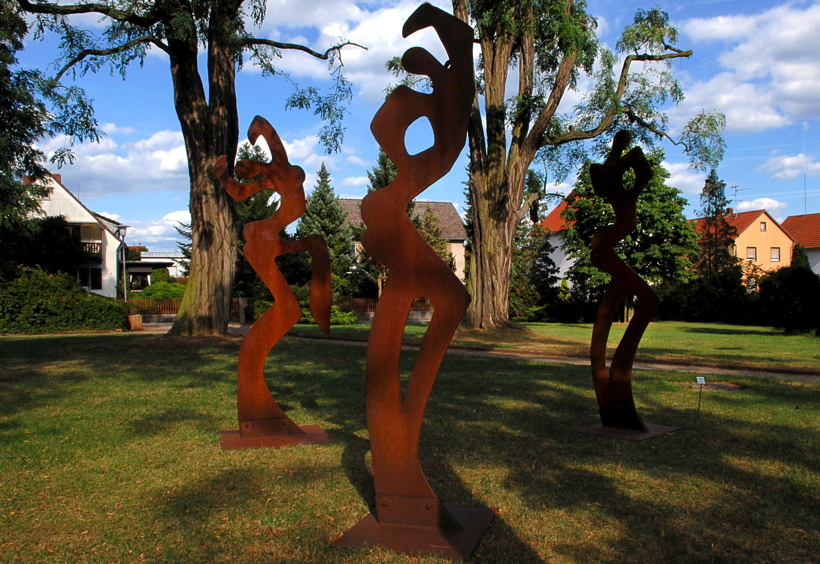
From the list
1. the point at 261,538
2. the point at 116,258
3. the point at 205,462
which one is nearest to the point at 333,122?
the point at 205,462

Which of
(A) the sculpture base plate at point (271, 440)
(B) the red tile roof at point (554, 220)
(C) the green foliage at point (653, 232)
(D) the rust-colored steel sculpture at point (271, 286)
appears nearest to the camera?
(A) the sculpture base plate at point (271, 440)

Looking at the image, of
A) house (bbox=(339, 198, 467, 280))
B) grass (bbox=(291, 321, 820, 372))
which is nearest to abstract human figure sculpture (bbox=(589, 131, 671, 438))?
grass (bbox=(291, 321, 820, 372))

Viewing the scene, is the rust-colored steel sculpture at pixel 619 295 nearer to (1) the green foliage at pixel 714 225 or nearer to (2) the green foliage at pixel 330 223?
(2) the green foliage at pixel 330 223

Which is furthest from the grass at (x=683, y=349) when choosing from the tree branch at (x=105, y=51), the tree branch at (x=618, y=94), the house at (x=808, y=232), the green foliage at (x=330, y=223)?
the house at (x=808, y=232)

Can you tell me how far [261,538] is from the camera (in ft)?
12.8

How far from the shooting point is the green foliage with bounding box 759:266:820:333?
2297 centimetres

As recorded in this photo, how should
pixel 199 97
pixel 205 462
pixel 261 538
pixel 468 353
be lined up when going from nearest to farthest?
pixel 261 538, pixel 205 462, pixel 468 353, pixel 199 97

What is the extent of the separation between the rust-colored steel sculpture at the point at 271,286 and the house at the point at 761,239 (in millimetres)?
54118

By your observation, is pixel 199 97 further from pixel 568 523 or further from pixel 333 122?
pixel 568 523

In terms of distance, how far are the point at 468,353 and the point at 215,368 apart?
19.1 ft

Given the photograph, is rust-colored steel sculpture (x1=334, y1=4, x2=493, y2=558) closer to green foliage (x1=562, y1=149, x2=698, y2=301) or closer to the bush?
the bush

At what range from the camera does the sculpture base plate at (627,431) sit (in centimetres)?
637

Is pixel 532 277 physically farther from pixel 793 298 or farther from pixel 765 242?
pixel 765 242

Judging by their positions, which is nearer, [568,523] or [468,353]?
[568,523]
